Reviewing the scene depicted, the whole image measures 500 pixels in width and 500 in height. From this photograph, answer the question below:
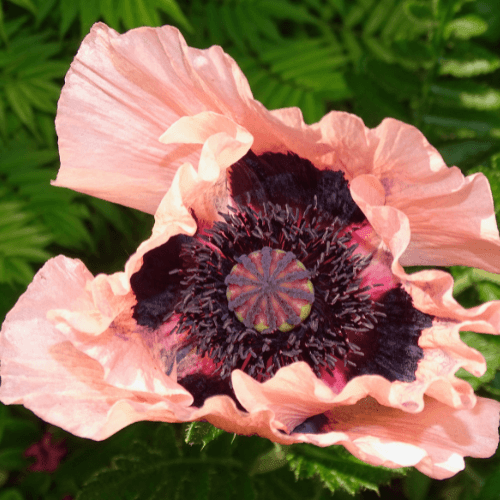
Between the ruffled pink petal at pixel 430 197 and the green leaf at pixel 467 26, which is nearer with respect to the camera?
the ruffled pink petal at pixel 430 197

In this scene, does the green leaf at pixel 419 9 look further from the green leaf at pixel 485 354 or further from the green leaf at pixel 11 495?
the green leaf at pixel 11 495

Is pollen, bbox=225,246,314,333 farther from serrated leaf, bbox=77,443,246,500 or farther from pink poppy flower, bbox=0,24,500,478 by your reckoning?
serrated leaf, bbox=77,443,246,500

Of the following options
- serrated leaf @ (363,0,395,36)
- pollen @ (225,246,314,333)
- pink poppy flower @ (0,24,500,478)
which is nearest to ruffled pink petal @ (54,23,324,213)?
pink poppy flower @ (0,24,500,478)

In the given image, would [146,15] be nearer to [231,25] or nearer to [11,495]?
[231,25]

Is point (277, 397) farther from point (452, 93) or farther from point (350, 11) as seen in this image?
point (350, 11)

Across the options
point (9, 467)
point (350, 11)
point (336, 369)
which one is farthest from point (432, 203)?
point (9, 467)

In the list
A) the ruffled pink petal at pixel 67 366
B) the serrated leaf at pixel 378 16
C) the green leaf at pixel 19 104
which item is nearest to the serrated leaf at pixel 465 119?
the serrated leaf at pixel 378 16
